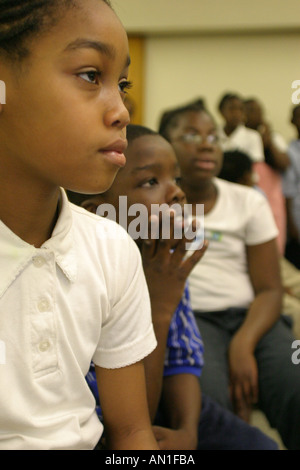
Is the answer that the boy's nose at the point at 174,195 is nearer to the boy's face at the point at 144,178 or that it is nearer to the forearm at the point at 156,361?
the boy's face at the point at 144,178

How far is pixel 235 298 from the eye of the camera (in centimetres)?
138

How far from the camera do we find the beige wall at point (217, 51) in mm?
3926

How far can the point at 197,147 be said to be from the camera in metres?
1.44

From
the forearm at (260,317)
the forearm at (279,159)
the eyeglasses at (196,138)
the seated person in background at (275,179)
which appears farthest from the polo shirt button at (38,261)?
the forearm at (279,159)

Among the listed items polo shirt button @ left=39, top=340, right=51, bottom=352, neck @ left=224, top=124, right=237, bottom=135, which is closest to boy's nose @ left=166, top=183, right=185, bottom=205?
polo shirt button @ left=39, top=340, right=51, bottom=352

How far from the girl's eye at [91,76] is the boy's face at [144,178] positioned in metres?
0.36

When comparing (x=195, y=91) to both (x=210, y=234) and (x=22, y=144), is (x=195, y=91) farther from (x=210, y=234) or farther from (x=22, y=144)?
(x=22, y=144)

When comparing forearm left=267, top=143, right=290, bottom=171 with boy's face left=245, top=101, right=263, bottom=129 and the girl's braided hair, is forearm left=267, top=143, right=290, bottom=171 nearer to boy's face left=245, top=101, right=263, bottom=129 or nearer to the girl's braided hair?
boy's face left=245, top=101, right=263, bottom=129

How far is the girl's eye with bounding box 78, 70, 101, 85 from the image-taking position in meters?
0.58

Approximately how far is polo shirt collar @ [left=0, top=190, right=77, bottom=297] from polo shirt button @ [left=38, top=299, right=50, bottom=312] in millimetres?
44

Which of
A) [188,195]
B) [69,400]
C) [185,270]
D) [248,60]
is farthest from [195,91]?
[69,400]

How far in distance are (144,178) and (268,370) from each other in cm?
62
